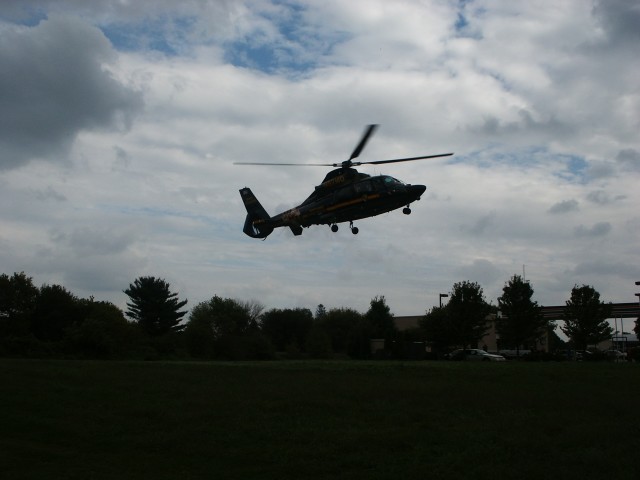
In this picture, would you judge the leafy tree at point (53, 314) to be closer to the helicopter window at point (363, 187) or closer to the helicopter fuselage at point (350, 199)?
the helicopter fuselage at point (350, 199)

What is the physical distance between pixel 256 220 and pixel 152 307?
56.1m

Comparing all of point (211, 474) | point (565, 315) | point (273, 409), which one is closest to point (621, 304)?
point (565, 315)

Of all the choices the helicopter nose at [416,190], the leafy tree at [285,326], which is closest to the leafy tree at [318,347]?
the leafy tree at [285,326]

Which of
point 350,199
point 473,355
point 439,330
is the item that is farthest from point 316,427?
point 439,330

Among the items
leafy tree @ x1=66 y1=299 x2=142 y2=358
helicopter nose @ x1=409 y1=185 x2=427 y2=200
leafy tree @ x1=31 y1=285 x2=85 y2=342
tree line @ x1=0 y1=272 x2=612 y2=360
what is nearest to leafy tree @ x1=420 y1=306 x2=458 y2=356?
tree line @ x1=0 y1=272 x2=612 y2=360

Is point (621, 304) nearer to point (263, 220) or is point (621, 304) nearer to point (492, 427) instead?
point (263, 220)

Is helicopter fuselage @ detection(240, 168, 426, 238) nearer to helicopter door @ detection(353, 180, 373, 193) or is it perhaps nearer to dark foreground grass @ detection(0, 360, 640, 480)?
helicopter door @ detection(353, 180, 373, 193)

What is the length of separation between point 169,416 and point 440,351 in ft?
159

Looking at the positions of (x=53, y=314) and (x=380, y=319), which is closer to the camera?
(x=53, y=314)

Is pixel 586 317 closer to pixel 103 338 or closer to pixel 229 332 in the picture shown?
pixel 229 332

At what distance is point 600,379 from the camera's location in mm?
31688

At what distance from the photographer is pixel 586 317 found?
67688mm

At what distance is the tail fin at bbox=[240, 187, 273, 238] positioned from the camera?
3872cm

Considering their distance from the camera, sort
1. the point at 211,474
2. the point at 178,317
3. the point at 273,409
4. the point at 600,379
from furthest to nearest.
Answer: the point at 178,317 < the point at 600,379 < the point at 273,409 < the point at 211,474
